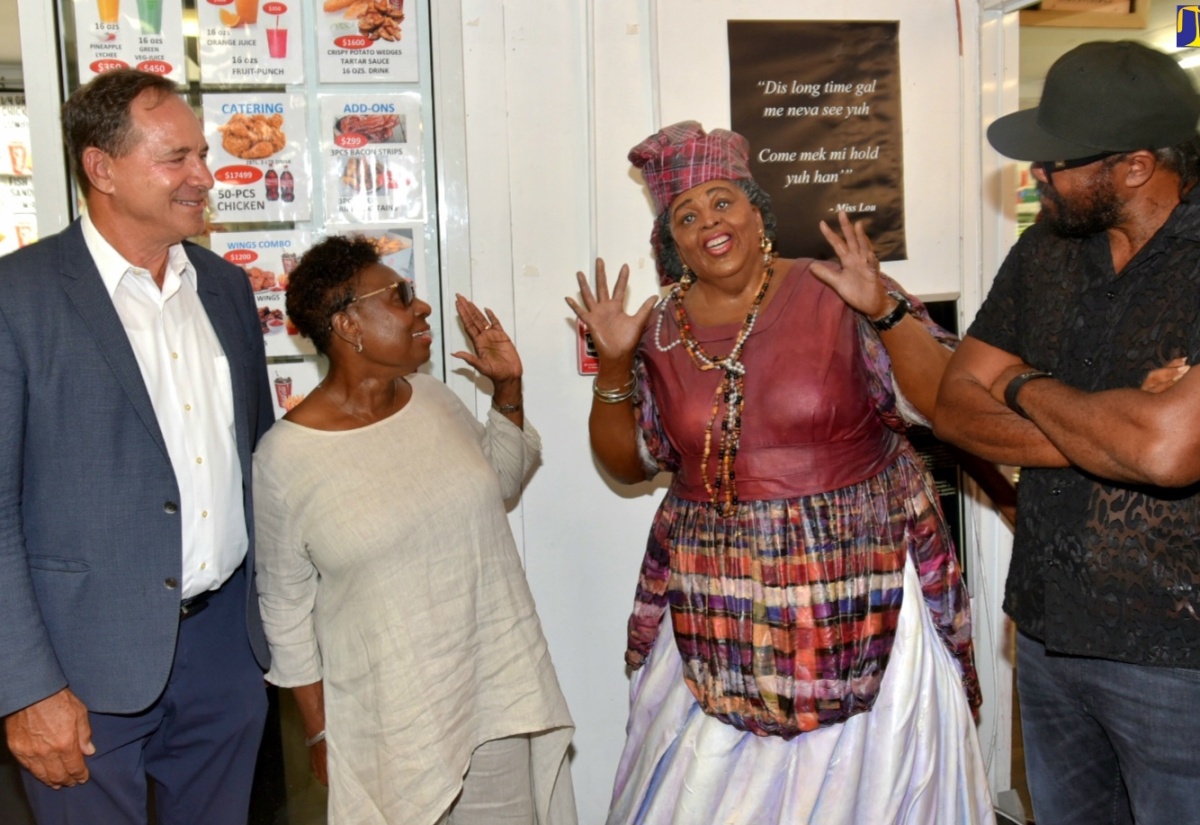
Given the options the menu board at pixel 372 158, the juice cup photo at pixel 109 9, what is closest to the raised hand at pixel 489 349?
the menu board at pixel 372 158

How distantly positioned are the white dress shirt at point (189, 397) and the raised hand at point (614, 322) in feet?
2.72

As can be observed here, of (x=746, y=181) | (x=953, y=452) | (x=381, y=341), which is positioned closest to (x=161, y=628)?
(x=381, y=341)

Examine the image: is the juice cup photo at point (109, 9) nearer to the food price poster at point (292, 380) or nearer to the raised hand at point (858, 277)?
the food price poster at point (292, 380)

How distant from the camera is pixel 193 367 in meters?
2.24

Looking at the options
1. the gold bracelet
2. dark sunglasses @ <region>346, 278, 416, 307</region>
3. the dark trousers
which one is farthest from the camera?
the gold bracelet

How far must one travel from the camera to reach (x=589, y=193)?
3.10m

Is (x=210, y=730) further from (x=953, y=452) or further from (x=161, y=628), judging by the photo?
(x=953, y=452)

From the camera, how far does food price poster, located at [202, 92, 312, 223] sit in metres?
2.94

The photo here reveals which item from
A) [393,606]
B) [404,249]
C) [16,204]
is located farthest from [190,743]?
[16,204]

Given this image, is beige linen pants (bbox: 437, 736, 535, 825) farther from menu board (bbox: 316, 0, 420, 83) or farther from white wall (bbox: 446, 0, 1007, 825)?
menu board (bbox: 316, 0, 420, 83)

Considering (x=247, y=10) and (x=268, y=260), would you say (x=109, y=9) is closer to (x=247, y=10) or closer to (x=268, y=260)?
(x=247, y=10)

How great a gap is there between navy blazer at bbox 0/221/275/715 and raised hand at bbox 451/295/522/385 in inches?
32.5

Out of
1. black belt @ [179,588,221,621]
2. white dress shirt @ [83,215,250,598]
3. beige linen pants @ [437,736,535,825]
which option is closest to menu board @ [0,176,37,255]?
white dress shirt @ [83,215,250,598]

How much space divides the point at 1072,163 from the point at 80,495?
1.95 m
